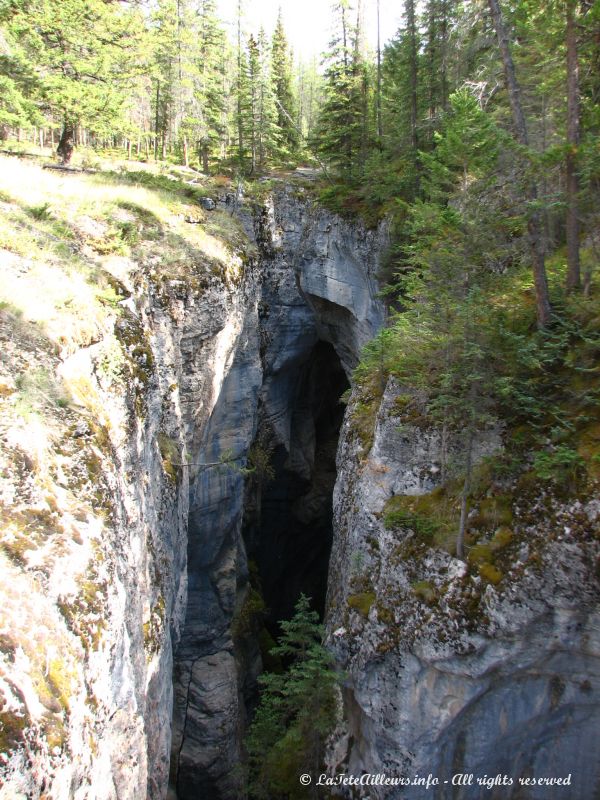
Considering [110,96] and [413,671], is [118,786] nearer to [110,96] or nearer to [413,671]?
[413,671]

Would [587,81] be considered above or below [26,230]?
above

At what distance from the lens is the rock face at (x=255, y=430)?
1608 centimetres

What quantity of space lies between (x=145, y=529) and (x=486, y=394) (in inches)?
256

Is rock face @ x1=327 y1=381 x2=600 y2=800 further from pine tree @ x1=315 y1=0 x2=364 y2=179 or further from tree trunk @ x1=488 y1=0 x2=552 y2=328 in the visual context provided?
pine tree @ x1=315 y1=0 x2=364 y2=179

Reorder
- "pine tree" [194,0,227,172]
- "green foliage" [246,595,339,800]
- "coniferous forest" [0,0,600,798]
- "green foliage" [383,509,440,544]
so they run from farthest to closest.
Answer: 1. "pine tree" [194,0,227,172]
2. "green foliage" [246,595,339,800]
3. "green foliage" [383,509,440,544]
4. "coniferous forest" [0,0,600,798]

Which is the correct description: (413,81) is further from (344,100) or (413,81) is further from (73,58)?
(73,58)

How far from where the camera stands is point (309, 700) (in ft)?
35.0

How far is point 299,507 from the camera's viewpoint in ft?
86.3

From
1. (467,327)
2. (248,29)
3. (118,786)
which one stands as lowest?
(118,786)

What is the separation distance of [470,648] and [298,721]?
5.04 metres

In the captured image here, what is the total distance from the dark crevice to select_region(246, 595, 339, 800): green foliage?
37.0 feet

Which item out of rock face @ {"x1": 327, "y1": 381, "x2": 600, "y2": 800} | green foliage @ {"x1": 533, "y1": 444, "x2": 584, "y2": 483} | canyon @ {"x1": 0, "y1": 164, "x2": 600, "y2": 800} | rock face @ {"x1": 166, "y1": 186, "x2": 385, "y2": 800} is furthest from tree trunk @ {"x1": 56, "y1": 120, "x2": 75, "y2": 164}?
green foliage @ {"x1": 533, "y1": 444, "x2": 584, "y2": 483}

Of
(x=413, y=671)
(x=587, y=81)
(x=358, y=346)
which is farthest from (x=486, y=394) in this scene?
(x=358, y=346)

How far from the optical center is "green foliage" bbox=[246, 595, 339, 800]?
1041 centimetres
